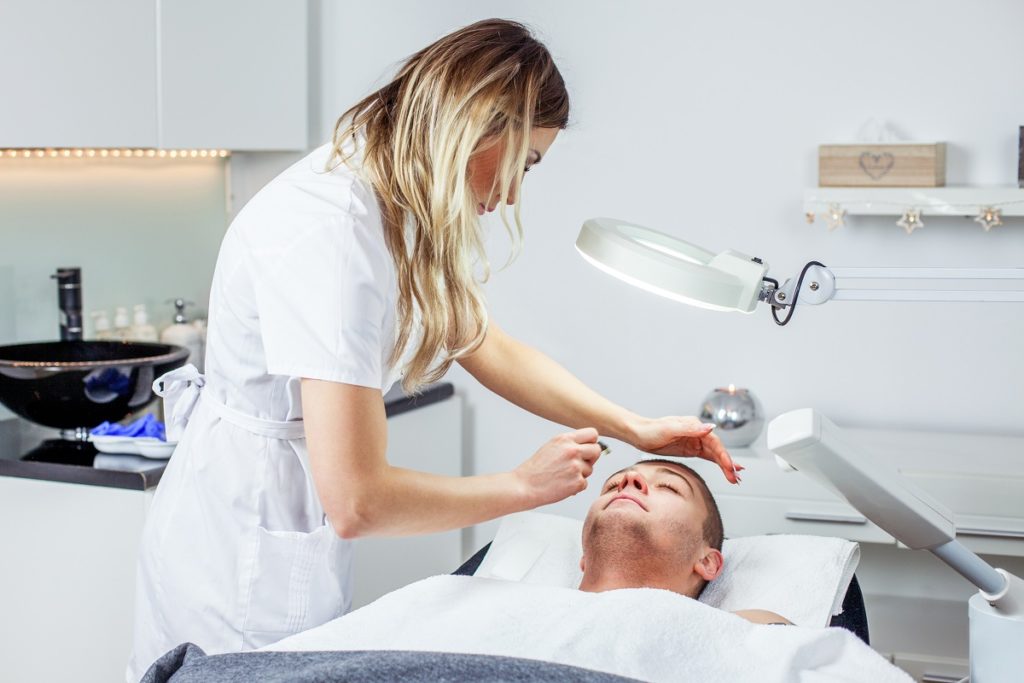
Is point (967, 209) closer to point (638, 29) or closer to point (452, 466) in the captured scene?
point (638, 29)

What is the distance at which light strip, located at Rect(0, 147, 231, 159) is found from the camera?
7.63ft

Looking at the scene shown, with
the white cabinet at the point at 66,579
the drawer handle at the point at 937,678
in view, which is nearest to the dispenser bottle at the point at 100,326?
the white cabinet at the point at 66,579

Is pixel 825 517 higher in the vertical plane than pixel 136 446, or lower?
lower

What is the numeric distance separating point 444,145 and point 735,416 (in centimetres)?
141

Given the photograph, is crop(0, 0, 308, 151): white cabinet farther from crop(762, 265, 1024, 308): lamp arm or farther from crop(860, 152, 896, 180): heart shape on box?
crop(762, 265, 1024, 308): lamp arm

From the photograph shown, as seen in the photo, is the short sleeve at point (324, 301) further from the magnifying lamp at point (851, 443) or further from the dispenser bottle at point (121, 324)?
the dispenser bottle at point (121, 324)

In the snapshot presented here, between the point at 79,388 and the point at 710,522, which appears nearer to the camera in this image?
the point at 710,522

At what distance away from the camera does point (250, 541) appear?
4.86 ft

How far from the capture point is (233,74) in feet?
8.45

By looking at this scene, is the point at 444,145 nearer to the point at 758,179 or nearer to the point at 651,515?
the point at 651,515

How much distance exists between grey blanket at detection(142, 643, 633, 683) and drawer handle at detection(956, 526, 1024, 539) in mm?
1412

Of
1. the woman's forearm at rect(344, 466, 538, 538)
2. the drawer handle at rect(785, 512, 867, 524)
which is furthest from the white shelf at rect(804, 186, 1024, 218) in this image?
the woman's forearm at rect(344, 466, 538, 538)

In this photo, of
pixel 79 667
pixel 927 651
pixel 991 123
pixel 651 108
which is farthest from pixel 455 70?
pixel 927 651

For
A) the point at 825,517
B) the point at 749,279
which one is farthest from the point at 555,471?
the point at 825,517
